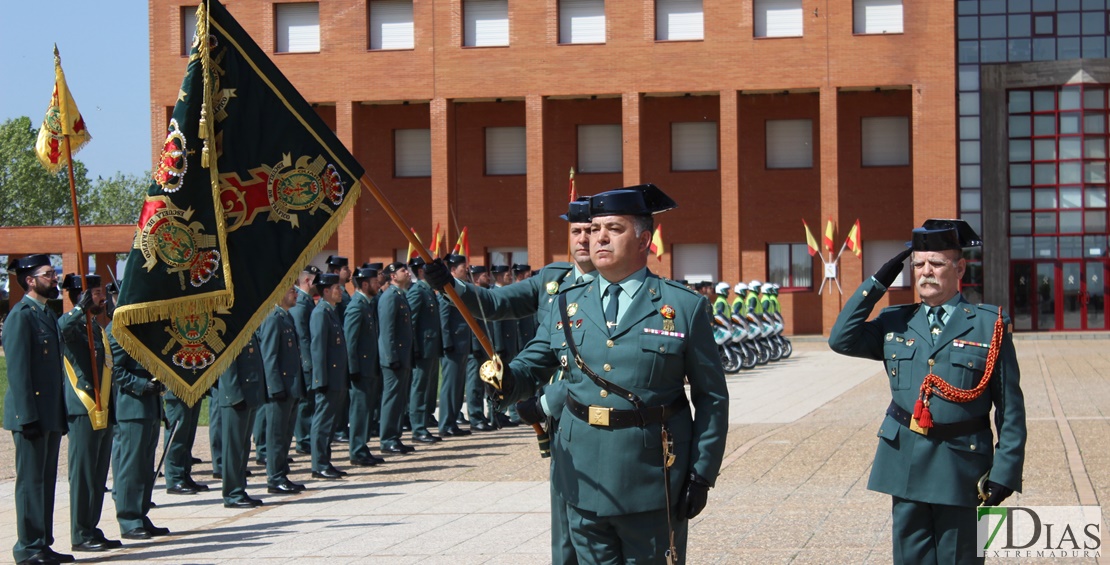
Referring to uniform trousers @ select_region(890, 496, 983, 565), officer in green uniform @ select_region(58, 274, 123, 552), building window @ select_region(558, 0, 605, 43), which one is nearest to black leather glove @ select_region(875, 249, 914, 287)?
uniform trousers @ select_region(890, 496, 983, 565)

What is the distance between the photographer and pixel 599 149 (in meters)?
45.1

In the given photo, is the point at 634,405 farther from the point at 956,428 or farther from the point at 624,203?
the point at 956,428

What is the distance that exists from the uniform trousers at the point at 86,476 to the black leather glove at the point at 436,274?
4.83 metres

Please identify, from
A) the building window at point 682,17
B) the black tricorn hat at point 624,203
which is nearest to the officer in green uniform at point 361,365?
the black tricorn hat at point 624,203

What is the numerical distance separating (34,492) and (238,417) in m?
2.47

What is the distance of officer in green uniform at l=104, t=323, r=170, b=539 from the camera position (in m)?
10.4

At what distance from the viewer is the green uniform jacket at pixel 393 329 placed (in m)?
15.1

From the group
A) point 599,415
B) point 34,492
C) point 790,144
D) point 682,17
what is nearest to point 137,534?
point 34,492

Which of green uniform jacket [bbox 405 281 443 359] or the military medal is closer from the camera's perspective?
the military medal

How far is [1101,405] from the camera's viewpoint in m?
17.9

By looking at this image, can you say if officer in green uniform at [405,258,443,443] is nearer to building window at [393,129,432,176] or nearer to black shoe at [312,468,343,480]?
black shoe at [312,468,343,480]

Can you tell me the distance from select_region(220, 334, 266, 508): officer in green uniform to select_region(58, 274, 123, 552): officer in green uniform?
1374mm

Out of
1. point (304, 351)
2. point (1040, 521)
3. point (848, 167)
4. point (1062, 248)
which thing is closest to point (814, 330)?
point (848, 167)

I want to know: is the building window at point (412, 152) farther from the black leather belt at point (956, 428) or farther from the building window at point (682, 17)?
the black leather belt at point (956, 428)
